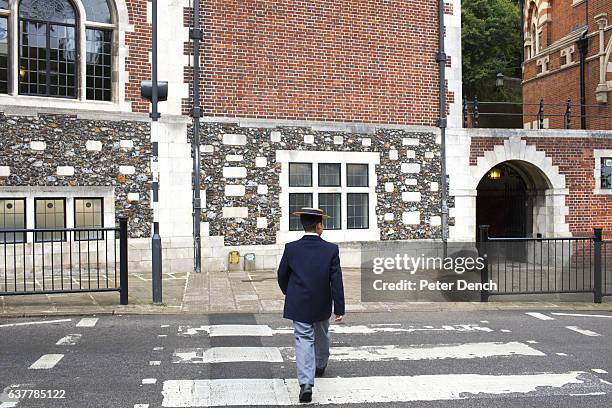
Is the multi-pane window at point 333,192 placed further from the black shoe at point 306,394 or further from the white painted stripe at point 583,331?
the black shoe at point 306,394

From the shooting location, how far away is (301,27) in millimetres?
15898

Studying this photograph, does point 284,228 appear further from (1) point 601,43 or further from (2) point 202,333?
(1) point 601,43

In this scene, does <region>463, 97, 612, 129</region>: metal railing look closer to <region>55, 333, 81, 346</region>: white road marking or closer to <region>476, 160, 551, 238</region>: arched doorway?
<region>476, 160, 551, 238</region>: arched doorway

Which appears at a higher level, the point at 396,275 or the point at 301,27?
the point at 301,27

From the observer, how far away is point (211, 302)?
11.1m

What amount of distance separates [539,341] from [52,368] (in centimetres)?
603

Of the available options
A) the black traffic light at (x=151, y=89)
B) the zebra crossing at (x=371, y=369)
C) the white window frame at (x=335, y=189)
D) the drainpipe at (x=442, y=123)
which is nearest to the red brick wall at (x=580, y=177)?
the drainpipe at (x=442, y=123)

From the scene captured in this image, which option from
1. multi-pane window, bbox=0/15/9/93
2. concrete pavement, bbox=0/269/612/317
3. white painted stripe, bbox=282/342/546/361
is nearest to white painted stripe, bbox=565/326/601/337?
white painted stripe, bbox=282/342/546/361

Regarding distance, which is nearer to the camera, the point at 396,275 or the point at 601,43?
the point at 396,275

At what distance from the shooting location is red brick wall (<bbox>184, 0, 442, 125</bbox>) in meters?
15.2

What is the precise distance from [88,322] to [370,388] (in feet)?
15.9

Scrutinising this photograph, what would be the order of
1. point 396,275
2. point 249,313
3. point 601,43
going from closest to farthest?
point 249,313, point 396,275, point 601,43

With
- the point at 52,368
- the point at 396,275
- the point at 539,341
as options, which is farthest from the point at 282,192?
the point at 52,368

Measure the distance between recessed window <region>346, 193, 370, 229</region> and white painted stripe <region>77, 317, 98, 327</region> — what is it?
7.88 metres
